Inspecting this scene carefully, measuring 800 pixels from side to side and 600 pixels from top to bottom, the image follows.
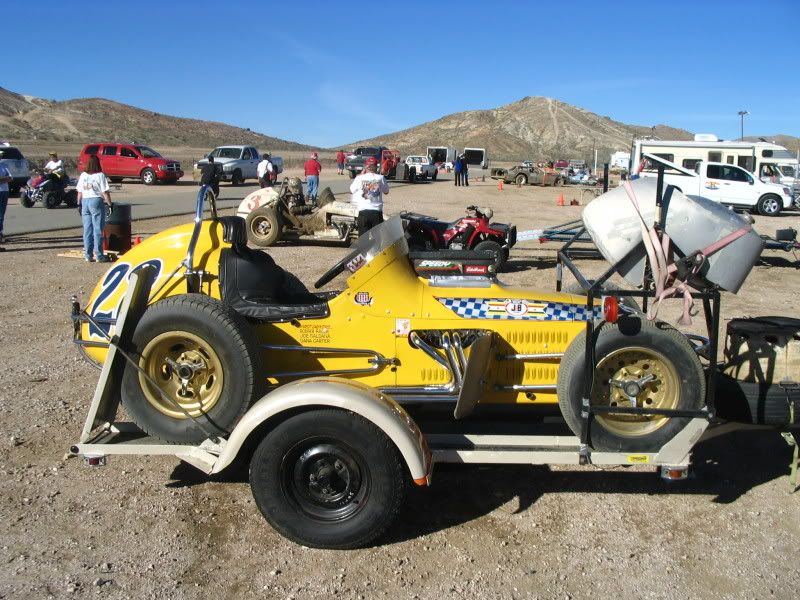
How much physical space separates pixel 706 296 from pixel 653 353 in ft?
1.36

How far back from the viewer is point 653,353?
391 centimetres

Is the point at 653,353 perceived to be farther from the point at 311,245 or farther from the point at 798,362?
the point at 311,245

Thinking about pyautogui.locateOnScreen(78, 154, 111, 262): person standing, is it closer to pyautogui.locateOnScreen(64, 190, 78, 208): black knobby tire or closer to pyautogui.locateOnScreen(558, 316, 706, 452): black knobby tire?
pyautogui.locateOnScreen(64, 190, 78, 208): black knobby tire

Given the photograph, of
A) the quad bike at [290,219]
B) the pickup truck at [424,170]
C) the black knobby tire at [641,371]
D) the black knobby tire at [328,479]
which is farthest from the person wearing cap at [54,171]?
the pickup truck at [424,170]

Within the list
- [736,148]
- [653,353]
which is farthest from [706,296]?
[736,148]

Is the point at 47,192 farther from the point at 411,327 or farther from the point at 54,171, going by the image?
the point at 411,327

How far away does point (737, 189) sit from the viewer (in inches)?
1024

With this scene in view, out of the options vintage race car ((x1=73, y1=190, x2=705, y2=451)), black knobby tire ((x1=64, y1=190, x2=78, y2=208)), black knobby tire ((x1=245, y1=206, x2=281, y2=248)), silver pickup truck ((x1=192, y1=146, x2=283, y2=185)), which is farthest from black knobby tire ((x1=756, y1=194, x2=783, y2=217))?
vintage race car ((x1=73, y1=190, x2=705, y2=451))

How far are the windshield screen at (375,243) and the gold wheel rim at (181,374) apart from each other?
1.00 m

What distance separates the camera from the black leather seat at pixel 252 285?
14.0ft

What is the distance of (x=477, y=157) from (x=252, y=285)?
6915 cm

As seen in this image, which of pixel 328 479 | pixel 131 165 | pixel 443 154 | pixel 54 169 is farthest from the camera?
pixel 443 154

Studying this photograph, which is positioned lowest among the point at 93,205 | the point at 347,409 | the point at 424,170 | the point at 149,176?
the point at 347,409

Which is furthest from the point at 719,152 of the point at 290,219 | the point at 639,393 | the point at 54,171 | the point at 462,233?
the point at 639,393
